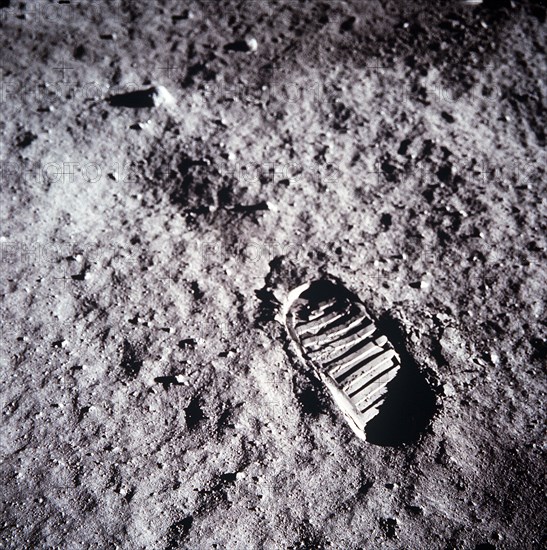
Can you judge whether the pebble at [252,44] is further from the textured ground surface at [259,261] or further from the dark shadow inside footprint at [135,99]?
the dark shadow inside footprint at [135,99]

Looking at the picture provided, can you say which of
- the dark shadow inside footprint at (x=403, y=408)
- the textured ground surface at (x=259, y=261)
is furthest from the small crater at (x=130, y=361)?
the dark shadow inside footprint at (x=403, y=408)

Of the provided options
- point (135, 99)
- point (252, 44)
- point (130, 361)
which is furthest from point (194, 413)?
point (252, 44)

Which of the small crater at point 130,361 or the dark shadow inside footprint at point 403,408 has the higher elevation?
the small crater at point 130,361

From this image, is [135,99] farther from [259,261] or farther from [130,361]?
[130,361]

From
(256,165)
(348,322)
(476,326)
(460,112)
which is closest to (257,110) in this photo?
(256,165)

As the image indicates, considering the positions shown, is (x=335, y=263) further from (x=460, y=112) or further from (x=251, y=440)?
(x=460, y=112)

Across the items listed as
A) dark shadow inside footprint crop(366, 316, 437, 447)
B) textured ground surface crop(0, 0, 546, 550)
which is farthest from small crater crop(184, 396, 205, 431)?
dark shadow inside footprint crop(366, 316, 437, 447)
